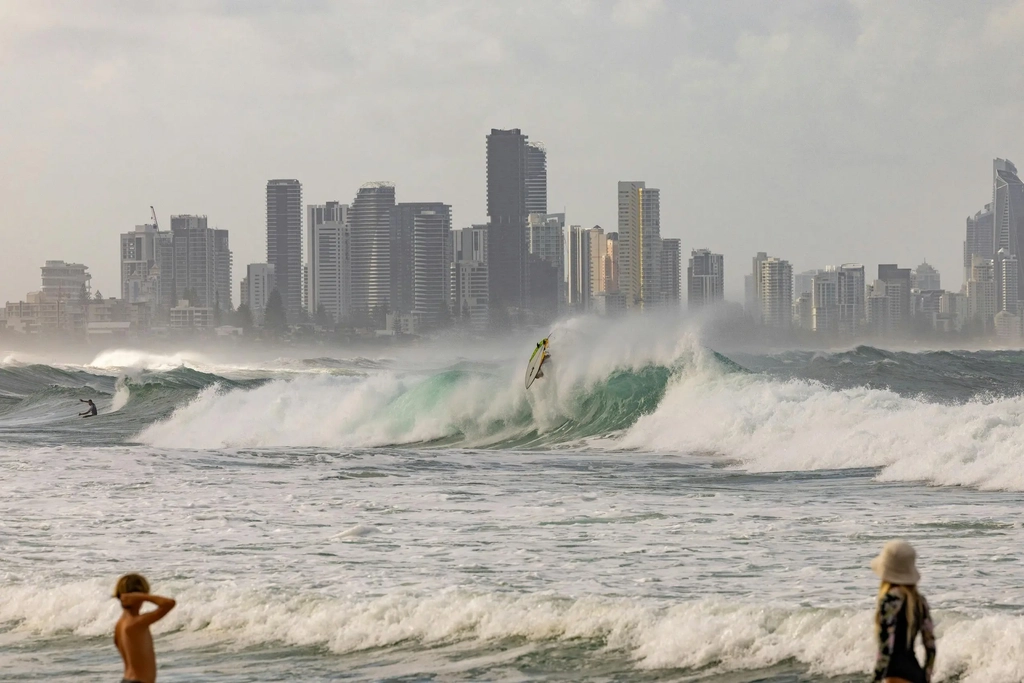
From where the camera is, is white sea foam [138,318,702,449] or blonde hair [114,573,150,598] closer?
blonde hair [114,573,150,598]

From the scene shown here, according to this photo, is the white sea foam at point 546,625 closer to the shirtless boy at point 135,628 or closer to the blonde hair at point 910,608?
the blonde hair at point 910,608

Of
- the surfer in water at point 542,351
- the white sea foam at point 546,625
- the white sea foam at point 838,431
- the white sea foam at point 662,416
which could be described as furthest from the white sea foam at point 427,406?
the white sea foam at point 546,625

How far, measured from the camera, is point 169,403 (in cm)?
5138

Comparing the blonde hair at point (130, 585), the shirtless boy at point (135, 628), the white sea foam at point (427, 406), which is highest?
the blonde hair at point (130, 585)

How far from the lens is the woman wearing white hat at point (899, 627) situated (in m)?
6.59

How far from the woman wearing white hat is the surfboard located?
3110 centimetres

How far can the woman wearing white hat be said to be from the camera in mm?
6590

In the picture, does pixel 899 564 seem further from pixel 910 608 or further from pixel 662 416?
pixel 662 416

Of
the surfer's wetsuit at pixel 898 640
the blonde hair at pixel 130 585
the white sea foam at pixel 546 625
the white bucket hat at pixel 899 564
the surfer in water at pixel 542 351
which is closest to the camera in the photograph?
the white bucket hat at pixel 899 564

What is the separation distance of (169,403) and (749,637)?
4367 cm

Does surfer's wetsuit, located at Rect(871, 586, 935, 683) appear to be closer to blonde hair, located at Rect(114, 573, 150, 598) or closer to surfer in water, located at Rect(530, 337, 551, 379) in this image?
blonde hair, located at Rect(114, 573, 150, 598)

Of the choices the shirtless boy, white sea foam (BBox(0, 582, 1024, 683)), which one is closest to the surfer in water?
white sea foam (BBox(0, 582, 1024, 683))

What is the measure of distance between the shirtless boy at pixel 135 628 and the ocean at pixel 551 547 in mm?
2691

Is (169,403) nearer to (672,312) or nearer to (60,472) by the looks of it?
(672,312)
